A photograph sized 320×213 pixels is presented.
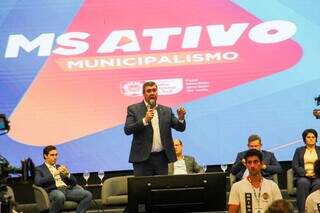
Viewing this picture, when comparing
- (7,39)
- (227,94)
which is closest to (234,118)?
(227,94)

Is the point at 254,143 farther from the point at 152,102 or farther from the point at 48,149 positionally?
the point at 48,149

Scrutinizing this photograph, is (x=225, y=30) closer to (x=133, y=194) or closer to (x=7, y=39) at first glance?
(x=7, y=39)

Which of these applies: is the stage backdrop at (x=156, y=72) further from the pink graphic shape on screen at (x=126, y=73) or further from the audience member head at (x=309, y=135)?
the audience member head at (x=309, y=135)

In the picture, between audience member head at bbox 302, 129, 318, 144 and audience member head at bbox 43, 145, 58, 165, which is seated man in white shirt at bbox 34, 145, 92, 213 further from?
audience member head at bbox 302, 129, 318, 144

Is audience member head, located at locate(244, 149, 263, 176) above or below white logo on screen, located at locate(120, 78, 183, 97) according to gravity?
below

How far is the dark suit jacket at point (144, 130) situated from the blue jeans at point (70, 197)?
1.67 metres

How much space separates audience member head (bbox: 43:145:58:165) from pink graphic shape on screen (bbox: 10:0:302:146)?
59 cm

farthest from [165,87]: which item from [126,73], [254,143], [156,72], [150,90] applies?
[150,90]

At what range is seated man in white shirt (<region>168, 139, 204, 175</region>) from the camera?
290 inches

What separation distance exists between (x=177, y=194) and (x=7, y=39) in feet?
14.6

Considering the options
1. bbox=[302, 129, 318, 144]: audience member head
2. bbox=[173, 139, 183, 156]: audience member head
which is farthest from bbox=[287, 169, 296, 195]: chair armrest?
bbox=[173, 139, 183, 156]: audience member head

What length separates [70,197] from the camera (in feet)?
23.5

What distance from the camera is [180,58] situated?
25.6 ft

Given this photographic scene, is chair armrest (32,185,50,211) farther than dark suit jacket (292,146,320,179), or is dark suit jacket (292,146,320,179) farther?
dark suit jacket (292,146,320,179)
